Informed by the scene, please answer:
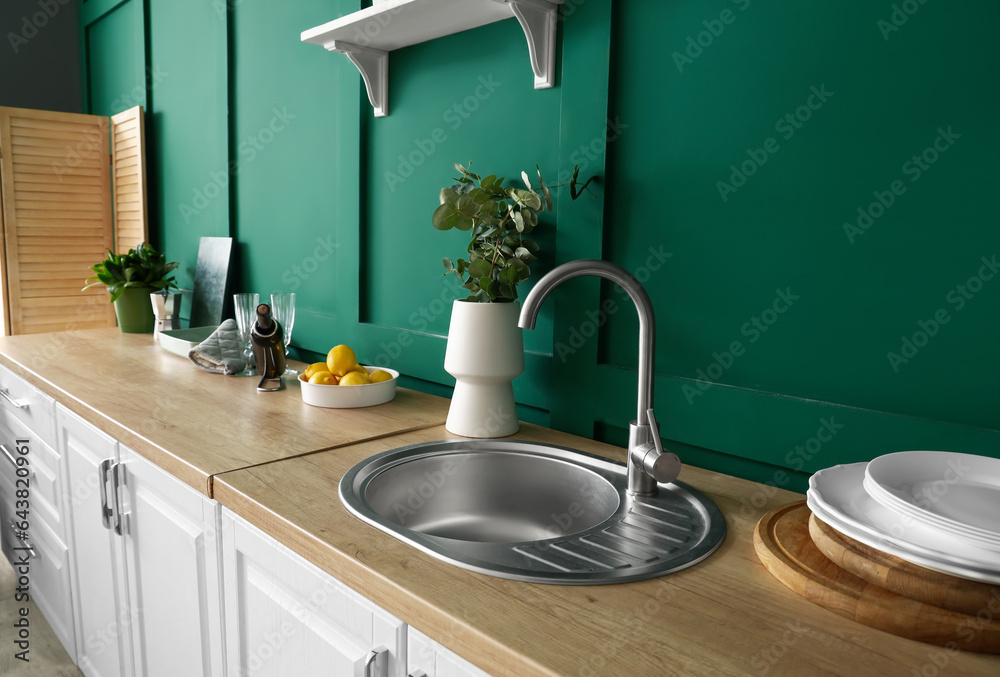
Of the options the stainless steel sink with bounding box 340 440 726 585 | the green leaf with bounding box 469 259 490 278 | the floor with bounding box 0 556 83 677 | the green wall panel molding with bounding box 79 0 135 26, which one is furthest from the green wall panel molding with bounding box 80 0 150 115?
the stainless steel sink with bounding box 340 440 726 585

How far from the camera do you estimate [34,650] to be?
6.55 ft

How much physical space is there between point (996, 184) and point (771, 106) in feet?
1.04

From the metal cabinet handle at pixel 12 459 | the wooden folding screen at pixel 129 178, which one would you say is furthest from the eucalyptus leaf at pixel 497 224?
the wooden folding screen at pixel 129 178

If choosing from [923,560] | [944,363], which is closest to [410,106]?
[944,363]

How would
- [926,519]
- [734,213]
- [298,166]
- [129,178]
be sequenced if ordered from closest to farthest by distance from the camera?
1. [926,519]
2. [734,213]
3. [298,166]
4. [129,178]

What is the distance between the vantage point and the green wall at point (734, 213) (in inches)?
35.6

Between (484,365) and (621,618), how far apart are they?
63 centimetres

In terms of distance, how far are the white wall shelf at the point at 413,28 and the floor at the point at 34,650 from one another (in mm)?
1735

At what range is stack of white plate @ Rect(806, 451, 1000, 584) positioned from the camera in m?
0.64

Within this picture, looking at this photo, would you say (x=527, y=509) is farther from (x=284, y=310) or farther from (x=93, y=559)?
(x=93, y=559)

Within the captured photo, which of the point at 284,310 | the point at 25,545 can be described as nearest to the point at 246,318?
the point at 284,310

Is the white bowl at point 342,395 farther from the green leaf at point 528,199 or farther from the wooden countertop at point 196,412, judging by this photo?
the green leaf at point 528,199

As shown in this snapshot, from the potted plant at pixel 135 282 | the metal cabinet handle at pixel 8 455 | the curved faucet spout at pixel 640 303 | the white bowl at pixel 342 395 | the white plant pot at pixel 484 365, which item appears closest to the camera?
the curved faucet spout at pixel 640 303

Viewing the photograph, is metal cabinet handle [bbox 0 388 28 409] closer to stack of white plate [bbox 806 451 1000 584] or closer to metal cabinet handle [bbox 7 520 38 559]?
metal cabinet handle [bbox 7 520 38 559]
